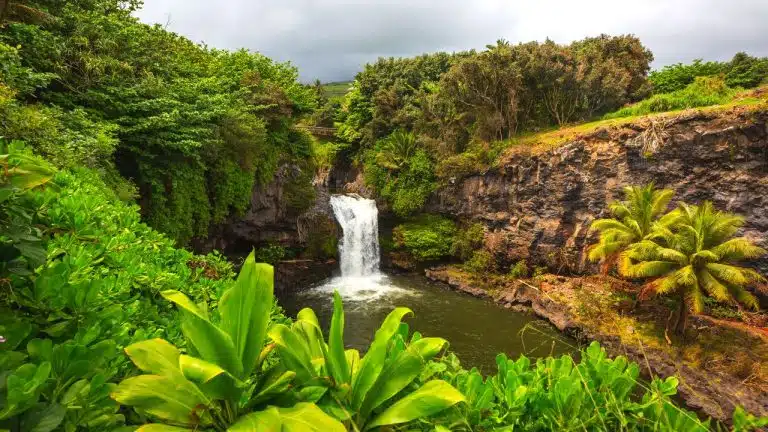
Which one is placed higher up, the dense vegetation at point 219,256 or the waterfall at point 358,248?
the dense vegetation at point 219,256

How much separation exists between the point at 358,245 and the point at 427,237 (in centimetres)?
353

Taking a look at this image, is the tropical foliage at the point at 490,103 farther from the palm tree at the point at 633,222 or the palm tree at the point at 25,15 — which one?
the palm tree at the point at 25,15

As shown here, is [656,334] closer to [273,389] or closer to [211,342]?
[273,389]

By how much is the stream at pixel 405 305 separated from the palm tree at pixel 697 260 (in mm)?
3343

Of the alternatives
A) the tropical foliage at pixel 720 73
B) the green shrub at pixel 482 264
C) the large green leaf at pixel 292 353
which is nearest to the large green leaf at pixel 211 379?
the large green leaf at pixel 292 353

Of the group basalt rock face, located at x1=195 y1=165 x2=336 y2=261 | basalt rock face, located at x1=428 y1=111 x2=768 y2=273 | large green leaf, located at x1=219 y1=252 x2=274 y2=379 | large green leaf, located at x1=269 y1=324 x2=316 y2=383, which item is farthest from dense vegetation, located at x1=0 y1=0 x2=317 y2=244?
basalt rock face, located at x1=428 y1=111 x2=768 y2=273

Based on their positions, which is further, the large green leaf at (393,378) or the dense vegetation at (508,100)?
the dense vegetation at (508,100)

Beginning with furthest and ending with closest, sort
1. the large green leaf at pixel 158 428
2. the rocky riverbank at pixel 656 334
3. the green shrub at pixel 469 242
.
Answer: the green shrub at pixel 469 242, the rocky riverbank at pixel 656 334, the large green leaf at pixel 158 428

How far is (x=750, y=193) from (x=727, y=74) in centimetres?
1485

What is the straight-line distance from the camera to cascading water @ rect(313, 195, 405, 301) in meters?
18.4

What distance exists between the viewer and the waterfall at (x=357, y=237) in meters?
19.3

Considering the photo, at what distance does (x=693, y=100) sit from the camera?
1667cm

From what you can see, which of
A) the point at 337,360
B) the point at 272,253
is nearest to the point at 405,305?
the point at 272,253

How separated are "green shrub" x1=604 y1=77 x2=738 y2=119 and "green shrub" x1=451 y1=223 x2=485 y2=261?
884 centimetres
